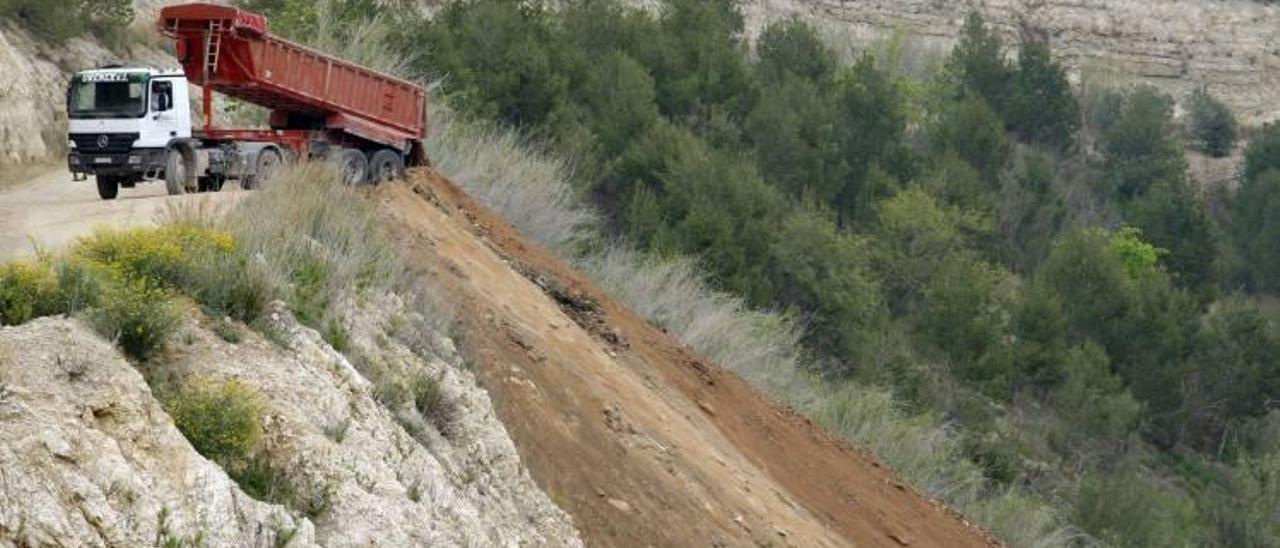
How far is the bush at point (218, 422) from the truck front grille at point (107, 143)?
17.9m

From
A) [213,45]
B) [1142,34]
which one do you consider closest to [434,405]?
[213,45]

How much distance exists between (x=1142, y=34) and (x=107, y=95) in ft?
250

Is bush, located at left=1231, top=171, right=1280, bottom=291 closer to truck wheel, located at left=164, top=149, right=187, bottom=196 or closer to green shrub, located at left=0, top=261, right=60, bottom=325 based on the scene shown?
truck wheel, located at left=164, top=149, right=187, bottom=196

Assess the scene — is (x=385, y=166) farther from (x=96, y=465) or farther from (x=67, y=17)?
(x=67, y=17)

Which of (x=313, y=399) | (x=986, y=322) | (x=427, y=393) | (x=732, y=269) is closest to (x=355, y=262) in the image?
(x=427, y=393)

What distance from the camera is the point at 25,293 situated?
1177 centimetres

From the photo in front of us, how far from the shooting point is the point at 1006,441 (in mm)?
47938

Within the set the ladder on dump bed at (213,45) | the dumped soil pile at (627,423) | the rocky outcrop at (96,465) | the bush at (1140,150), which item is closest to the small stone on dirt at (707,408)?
the dumped soil pile at (627,423)

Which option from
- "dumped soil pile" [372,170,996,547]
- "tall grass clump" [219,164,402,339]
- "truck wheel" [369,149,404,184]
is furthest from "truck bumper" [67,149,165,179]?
"tall grass clump" [219,164,402,339]

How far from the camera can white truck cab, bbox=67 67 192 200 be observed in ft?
94.2

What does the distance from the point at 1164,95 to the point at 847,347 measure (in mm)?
47344

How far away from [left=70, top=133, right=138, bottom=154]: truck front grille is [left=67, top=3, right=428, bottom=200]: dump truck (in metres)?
0.01

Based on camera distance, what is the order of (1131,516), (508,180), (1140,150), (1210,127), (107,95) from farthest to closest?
1. (1210,127)
2. (1140,150)
3. (1131,516)
4. (508,180)
5. (107,95)

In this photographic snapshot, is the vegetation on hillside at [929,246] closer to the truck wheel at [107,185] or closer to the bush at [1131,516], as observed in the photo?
the bush at [1131,516]
